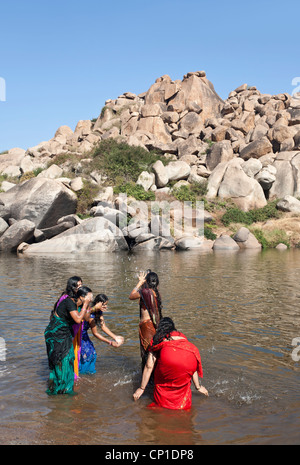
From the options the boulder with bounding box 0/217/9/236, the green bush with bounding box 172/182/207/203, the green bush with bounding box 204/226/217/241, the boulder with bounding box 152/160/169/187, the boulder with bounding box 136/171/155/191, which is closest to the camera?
the boulder with bounding box 0/217/9/236

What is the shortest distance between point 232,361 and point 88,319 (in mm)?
2363

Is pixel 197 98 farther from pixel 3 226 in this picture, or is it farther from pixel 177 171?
pixel 3 226

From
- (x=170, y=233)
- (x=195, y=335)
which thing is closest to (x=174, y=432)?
(x=195, y=335)

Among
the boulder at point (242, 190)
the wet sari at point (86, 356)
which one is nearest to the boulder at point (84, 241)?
the boulder at point (242, 190)

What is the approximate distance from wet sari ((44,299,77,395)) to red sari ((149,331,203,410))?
1052 mm

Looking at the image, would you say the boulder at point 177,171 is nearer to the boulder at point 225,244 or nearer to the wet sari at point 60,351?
the boulder at point 225,244

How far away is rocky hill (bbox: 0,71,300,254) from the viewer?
34.7 m

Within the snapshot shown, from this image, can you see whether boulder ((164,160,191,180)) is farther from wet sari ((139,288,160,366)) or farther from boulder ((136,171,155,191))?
wet sari ((139,288,160,366))

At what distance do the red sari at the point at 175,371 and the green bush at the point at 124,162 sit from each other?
31.4 metres

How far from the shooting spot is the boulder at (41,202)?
2470 centimetres

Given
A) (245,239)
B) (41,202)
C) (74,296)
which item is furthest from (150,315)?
(245,239)

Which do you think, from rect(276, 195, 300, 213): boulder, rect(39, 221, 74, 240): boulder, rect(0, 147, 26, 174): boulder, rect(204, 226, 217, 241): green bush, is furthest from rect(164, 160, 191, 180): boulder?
rect(0, 147, 26, 174): boulder

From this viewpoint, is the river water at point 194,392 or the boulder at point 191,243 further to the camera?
the boulder at point 191,243
